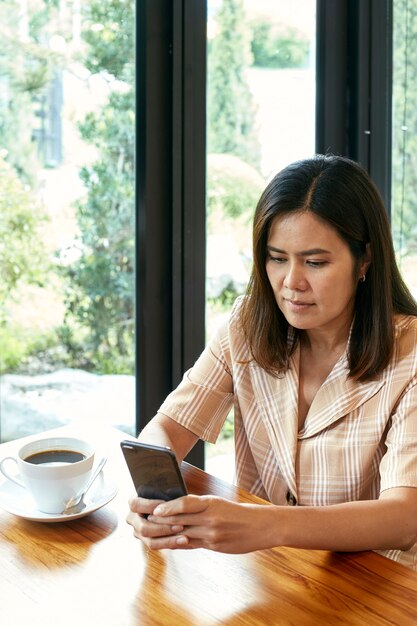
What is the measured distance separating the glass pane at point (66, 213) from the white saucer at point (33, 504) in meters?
0.80

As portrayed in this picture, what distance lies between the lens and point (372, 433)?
4.66 feet

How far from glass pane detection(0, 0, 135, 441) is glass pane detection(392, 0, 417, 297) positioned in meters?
1.07

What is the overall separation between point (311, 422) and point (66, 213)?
99cm

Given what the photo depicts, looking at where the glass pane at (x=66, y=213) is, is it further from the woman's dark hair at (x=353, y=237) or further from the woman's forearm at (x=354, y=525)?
the woman's forearm at (x=354, y=525)

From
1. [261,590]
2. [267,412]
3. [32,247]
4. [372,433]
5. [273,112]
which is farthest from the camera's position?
[273,112]

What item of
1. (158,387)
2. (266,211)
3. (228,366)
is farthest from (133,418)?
(266,211)

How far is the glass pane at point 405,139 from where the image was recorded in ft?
8.89

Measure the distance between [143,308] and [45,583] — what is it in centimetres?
121

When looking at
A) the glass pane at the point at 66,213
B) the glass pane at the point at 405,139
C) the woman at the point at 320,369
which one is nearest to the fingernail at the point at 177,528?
the woman at the point at 320,369

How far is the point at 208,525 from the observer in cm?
111

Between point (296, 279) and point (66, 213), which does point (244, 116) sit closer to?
point (66, 213)

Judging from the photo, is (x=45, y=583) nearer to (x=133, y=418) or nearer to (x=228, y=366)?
(x=228, y=366)

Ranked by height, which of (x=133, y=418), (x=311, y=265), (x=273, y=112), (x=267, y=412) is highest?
(x=273, y=112)

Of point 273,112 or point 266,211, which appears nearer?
point 266,211
